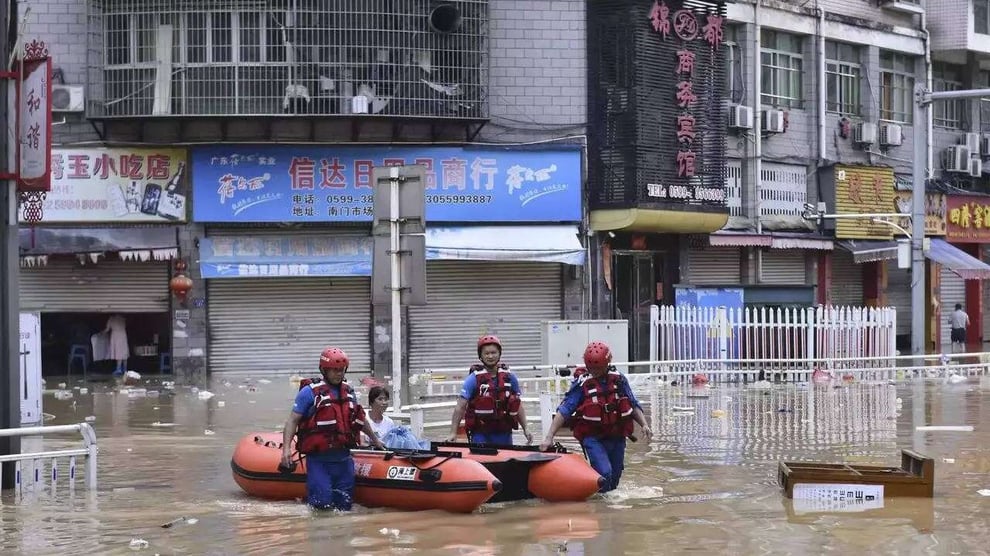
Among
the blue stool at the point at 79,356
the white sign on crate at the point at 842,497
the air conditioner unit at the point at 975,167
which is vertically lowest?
the white sign on crate at the point at 842,497

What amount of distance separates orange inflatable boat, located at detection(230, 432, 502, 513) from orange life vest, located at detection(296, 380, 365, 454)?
53 cm

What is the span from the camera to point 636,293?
32.4m

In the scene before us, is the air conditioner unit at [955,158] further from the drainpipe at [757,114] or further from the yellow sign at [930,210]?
the drainpipe at [757,114]

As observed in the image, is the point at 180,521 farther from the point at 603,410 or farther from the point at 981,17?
the point at 981,17

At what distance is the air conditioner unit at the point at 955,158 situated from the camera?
38.4 meters

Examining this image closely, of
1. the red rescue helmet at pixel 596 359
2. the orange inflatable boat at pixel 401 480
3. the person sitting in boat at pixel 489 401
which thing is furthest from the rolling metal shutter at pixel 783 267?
the orange inflatable boat at pixel 401 480

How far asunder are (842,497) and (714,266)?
21.5m

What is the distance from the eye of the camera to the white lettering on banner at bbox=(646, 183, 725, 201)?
99.2ft

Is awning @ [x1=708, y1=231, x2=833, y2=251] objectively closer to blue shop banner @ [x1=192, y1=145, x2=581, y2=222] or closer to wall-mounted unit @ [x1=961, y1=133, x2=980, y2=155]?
blue shop banner @ [x1=192, y1=145, x2=581, y2=222]

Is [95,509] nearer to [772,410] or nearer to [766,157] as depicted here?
[772,410]

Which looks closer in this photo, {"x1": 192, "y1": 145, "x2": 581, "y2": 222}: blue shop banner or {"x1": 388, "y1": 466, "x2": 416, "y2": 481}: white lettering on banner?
{"x1": 388, "y1": 466, "x2": 416, "y2": 481}: white lettering on banner

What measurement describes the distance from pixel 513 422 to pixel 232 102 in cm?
1622

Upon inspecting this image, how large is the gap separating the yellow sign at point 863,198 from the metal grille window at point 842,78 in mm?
1691

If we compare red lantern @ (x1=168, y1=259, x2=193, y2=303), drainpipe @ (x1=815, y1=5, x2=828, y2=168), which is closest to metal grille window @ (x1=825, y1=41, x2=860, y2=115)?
drainpipe @ (x1=815, y1=5, x2=828, y2=168)
